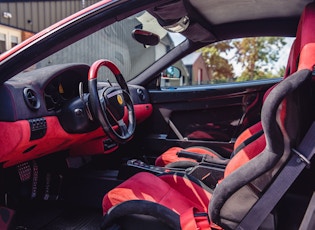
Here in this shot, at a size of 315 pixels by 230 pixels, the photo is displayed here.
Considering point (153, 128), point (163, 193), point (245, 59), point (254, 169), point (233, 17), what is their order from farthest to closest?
1. point (245, 59)
2. point (153, 128)
3. point (233, 17)
4. point (163, 193)
5. point (254, 169)

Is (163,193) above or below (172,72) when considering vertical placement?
below

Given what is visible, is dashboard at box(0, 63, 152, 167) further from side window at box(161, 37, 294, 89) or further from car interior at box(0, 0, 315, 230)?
side window at box(161, 37, 294, 89)

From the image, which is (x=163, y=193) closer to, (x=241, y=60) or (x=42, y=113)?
(x=42, y=113)

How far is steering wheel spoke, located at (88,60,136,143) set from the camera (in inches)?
72.7

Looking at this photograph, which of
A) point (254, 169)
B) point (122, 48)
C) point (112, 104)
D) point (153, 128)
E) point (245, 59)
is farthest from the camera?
point (245, 59)

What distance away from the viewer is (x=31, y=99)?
174 cm

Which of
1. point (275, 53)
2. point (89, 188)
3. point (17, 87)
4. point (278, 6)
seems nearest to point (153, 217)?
point (17, 87)

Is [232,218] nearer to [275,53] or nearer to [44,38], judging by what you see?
[44,38]

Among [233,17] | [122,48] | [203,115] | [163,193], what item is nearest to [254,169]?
[163,193]

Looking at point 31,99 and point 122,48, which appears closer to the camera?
point 31,99

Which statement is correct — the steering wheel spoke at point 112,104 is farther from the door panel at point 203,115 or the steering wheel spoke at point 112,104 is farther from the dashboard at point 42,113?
the door panel at point 203,115

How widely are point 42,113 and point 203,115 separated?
4.97 ft

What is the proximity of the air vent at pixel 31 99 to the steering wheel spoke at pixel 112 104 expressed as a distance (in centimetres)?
29

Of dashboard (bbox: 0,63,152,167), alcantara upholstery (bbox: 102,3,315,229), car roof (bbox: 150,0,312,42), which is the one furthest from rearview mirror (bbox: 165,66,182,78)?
alcantara upholstery (bbox: 102,3,315,229)
